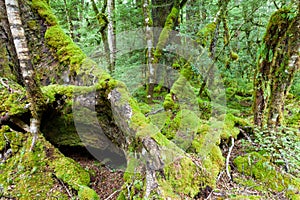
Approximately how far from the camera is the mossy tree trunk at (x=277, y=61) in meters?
4.29

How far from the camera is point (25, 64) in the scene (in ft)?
11.5

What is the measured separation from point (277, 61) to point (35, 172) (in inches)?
206

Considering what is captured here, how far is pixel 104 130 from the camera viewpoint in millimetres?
4941

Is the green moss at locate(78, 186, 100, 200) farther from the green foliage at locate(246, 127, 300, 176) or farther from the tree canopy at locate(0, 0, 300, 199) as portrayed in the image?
the green foliage at locate(246, 127, 300, 176)

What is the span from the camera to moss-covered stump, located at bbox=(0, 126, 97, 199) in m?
3.57

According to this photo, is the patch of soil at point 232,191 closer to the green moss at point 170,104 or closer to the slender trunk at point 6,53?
the green moss at point 170,104

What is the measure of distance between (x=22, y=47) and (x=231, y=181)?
4095 millimetres

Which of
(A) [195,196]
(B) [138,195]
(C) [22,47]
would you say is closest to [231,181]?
(A) [195,196]

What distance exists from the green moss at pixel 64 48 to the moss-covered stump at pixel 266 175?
429 centimetres

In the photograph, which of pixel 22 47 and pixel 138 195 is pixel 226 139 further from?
pixel 22 47

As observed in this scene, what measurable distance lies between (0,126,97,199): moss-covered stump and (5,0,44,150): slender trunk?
0.23 metres

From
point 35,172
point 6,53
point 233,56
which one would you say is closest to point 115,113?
point 35,172

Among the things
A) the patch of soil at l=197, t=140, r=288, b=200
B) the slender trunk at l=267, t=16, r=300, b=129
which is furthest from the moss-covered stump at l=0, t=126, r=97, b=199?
the slender trunk at l=267, t=16, r=300, b=129

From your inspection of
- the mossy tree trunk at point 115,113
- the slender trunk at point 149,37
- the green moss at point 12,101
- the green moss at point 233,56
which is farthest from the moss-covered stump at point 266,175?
the green moss at point 233,56
